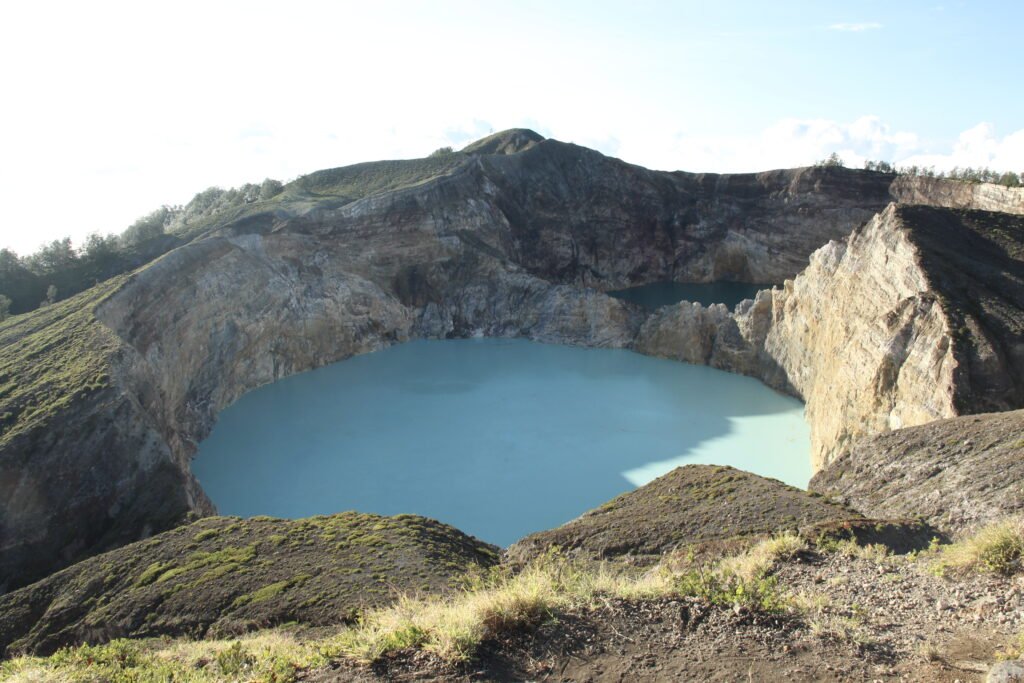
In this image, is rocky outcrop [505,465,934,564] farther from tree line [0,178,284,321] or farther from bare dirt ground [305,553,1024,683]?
tree line [0,178,284,321]

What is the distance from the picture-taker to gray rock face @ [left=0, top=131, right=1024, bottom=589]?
18.2 metres

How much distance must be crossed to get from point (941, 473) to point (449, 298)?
110 ft

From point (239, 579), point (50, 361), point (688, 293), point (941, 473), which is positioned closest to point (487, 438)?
point (239, 579)

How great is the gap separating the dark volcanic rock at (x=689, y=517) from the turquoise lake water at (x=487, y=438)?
4.42 m

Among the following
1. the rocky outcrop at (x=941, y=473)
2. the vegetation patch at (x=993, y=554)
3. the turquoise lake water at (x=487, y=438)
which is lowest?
the turquoise lake water at (x=487, y=438)

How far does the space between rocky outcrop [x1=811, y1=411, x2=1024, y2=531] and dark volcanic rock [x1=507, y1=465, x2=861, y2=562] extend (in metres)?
1.13

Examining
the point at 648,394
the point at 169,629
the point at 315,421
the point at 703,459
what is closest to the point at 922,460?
the point at 703,459

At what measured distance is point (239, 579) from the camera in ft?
41.2

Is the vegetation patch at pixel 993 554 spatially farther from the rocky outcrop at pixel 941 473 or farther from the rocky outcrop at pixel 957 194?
the rocky outcrop at pixel 957 194

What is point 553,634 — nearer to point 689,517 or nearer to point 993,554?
point 993,554

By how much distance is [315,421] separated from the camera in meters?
28.6

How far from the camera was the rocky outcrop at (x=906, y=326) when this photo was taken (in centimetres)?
1766

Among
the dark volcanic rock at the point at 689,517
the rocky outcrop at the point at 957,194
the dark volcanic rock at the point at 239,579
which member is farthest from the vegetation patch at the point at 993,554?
the rocky outcrop at the point at 957,194

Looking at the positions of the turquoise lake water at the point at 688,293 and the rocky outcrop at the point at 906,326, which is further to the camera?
the turquoise lake water at the point at 688,293
